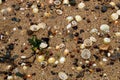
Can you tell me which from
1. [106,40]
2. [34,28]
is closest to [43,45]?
[34,28]

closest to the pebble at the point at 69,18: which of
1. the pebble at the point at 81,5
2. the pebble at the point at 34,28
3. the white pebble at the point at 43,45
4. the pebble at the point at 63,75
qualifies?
the pebble at the point at 81,5

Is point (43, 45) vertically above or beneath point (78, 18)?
beneath

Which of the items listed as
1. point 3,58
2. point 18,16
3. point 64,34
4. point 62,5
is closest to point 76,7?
point 62,5

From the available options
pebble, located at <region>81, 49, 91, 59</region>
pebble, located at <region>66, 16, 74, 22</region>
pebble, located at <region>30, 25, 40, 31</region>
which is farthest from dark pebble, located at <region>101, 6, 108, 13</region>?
pebble, located at <region>30, 25, 40, 31</region>

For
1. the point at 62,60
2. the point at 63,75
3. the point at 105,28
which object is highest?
the point at 105,28

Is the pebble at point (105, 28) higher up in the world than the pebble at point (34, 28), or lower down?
lower down

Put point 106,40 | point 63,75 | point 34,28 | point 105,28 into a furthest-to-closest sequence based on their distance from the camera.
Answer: point 34,28, point 105,28, point 106,40, point 63,75

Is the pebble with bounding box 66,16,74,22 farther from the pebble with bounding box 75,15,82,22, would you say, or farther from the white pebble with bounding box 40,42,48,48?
the white pebble with bounding box 40,42,48,48

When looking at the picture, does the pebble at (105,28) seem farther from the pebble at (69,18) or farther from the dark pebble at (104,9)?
the pebble at (69,18)

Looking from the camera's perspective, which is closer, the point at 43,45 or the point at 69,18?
the point at 43,45

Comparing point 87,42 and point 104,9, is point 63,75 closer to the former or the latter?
point 87,42

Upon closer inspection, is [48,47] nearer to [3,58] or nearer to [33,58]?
[33,58]
